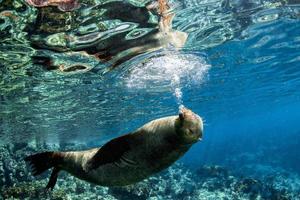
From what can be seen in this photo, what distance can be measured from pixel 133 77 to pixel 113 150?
16583 mm

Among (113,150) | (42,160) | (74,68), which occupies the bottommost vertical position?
(74,68)

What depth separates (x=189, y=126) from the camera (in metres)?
3.61

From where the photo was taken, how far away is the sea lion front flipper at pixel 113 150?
427 cm

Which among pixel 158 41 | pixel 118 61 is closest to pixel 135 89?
pixel 118 61

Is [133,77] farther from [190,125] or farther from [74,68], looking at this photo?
[190,125]

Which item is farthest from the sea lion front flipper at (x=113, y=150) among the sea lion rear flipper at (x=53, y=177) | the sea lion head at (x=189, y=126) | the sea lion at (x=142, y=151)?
the sea lion rear flipper at (x=53, y=177)

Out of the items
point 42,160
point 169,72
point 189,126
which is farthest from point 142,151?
point 169,72

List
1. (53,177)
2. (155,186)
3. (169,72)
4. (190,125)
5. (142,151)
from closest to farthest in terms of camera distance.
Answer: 1. (190,125)
2. (142,151)
3. (53,177)
4. (169,72)
5. (155,186)

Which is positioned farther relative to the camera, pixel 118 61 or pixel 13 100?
pixel 13 100

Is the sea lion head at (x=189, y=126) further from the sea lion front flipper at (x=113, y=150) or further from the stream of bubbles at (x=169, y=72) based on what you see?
the stream of bubbles at (x=169, y=72)

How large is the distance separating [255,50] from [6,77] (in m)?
14.4

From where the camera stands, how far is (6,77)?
16.6 m

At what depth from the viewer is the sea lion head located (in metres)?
3.57

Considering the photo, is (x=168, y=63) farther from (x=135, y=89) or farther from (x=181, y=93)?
(x=181, y=93)
